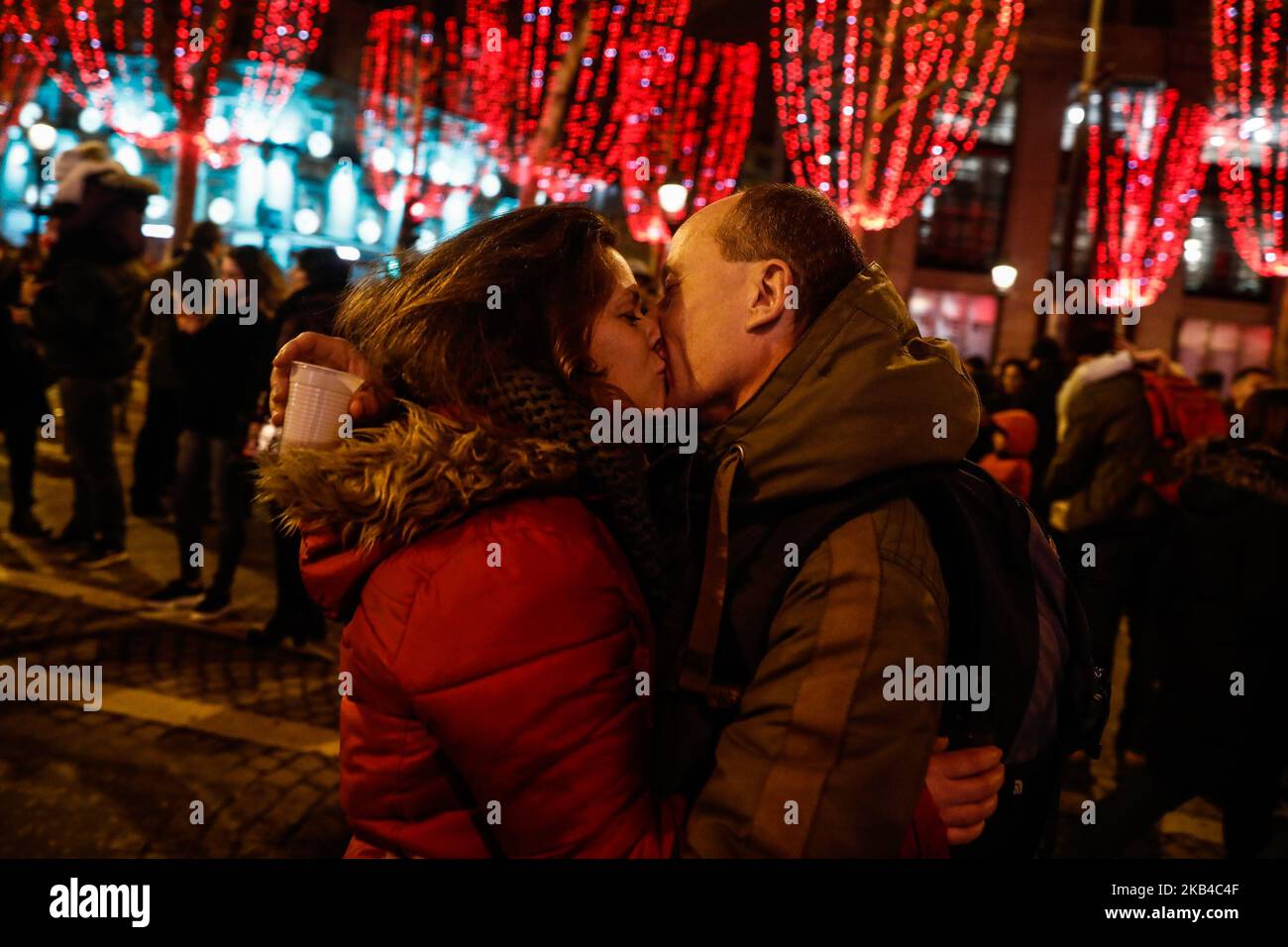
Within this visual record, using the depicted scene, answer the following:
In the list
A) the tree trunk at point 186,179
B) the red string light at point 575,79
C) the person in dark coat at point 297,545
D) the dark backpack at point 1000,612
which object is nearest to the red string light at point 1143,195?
the red string light at point 575,79

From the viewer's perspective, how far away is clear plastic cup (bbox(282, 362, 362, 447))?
5.19 feet

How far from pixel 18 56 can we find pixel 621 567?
97.9 feet

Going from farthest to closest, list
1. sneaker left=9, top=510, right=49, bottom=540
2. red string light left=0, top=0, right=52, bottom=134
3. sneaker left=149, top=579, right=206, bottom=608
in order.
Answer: red string light left=0, top=0, right=52, bottom=134 → sneaker left=9, top=510, right=49, bottom=540 → sneaker left=149, top=579, right=206, bottom=608

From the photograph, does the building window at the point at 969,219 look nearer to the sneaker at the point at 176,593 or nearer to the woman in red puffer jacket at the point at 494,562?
the sneaker at the point at 176,593

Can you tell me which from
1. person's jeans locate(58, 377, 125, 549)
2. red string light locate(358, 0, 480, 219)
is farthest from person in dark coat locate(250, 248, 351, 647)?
red string light locate(358, 0, 480, 219)

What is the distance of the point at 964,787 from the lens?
58.0 inches

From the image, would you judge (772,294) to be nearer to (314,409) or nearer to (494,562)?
(494,562)

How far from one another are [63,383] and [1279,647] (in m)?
7.07

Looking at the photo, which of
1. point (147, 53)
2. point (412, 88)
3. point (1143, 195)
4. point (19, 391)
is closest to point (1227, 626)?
point (19, 391)

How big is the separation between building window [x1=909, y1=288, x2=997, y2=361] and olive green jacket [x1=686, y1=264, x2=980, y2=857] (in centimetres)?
2711

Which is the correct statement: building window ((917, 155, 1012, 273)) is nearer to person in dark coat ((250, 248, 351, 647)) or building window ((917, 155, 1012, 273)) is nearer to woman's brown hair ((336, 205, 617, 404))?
person in dark coat ((250, 248, 351, 647))

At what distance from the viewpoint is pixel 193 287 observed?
19.9ft

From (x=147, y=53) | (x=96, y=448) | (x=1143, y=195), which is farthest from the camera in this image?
(x=147, y=53)
